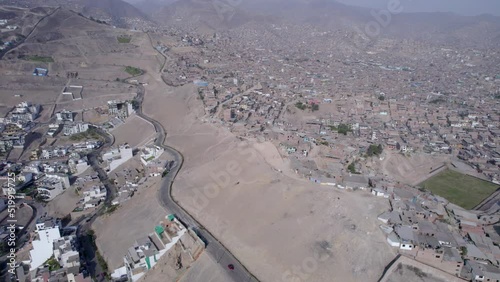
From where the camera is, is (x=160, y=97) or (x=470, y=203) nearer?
(x=470, y=203)

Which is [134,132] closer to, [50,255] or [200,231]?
[50,255]

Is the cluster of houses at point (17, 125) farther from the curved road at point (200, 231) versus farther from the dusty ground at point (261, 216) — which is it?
the curved road at point (200, 231)

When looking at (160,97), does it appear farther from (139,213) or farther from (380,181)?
(380,181)

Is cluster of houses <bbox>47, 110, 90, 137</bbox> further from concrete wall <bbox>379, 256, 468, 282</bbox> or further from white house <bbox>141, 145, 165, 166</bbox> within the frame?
concrete wall <bbox>379, 256, 468, 282</bbox>

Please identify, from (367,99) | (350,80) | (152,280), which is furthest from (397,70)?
(152,280)

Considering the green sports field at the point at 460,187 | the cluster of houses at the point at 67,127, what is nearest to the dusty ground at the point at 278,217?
the green sports field at the point at 460,187

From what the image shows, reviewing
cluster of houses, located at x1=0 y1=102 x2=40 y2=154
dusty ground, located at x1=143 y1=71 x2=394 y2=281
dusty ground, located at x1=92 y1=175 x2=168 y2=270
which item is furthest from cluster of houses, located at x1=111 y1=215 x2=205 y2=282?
cluster of houses, located at x1=0 y1=102 x2=40 y2=154
